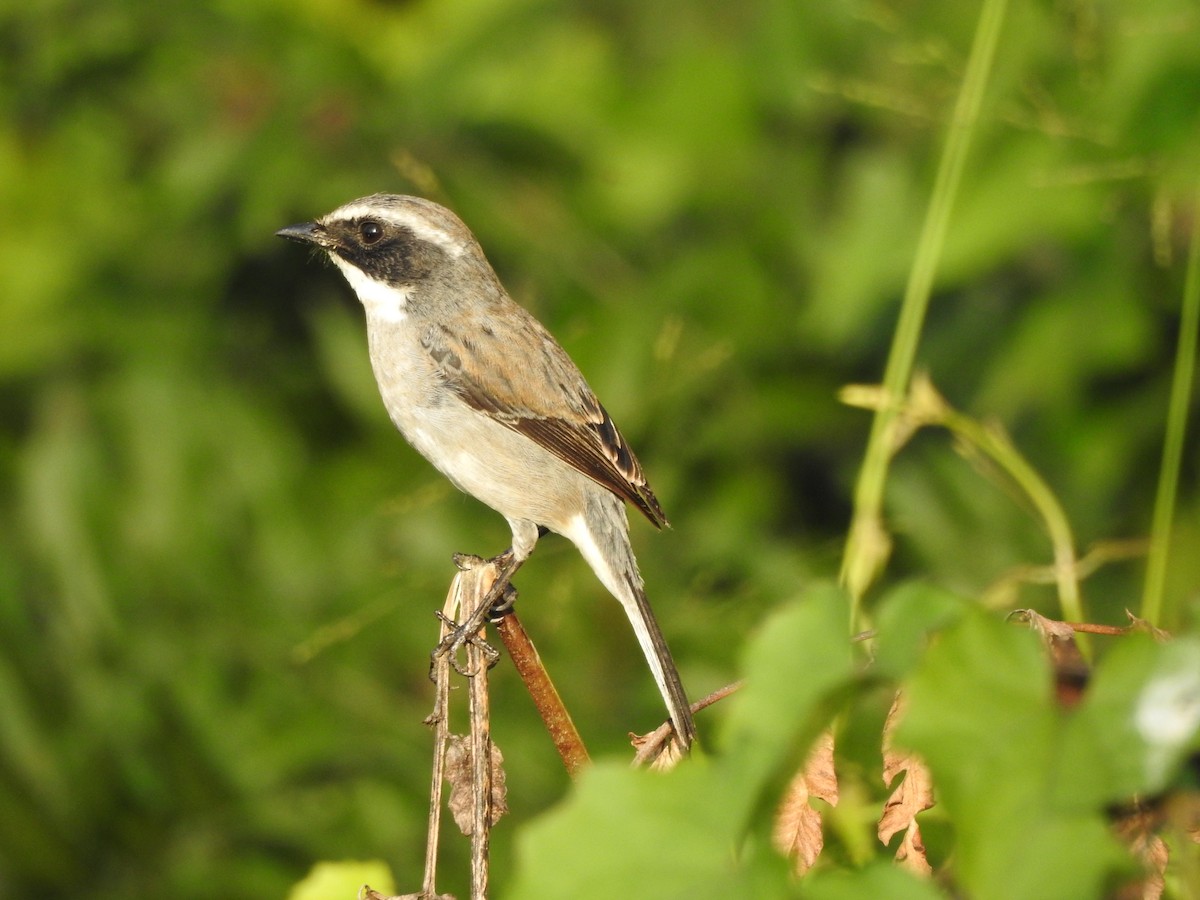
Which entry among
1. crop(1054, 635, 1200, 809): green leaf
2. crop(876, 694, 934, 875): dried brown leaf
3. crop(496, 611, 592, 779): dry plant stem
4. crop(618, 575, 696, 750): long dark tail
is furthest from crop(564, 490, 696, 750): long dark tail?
crop(1054, 635, 1200, 809): green leaf

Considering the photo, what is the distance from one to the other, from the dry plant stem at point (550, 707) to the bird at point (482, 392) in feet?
5.47

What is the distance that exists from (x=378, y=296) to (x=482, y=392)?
629 mm

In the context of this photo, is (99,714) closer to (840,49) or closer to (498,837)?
(498,837)

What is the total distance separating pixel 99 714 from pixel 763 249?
377cm

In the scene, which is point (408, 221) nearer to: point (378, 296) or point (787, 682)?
point (378, 296)

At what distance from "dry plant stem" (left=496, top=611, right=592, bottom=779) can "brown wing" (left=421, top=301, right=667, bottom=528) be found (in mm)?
1845

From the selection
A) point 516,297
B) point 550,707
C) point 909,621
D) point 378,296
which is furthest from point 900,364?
point 516,297

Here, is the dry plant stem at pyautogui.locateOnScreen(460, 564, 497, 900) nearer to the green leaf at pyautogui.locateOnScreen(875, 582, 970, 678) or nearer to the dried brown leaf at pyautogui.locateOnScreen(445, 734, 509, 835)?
the dried brown leaf at pyautogui.locateOnScreen(445, 734, 509, 835)

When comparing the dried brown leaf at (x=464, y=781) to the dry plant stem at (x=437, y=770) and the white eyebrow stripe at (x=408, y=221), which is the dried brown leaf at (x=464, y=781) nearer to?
the dry plant stem at (x=437, y=770)

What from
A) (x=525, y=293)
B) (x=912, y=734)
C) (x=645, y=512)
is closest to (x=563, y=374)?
(x=645, y=512)

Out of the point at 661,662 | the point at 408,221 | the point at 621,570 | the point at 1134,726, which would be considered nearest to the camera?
the point at 1134,726

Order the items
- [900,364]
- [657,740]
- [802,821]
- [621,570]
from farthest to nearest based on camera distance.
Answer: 1. [621,570]
2. [900,364]
3. [657,740]
4. [802,821]

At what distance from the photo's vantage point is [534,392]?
4648 mm

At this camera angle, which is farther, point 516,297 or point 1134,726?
point 516,297
